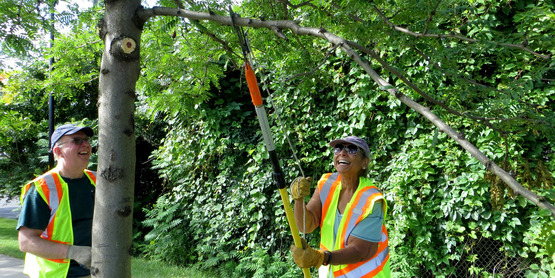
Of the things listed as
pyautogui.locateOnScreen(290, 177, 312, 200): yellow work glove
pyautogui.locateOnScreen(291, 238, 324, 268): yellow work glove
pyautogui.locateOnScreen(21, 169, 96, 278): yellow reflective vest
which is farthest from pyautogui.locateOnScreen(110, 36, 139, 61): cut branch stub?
pyautogui.locateOnScreen(291, 238, 324, 268): yellow work glove

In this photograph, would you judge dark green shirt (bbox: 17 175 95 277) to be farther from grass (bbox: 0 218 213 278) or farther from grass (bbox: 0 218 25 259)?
grass (bbox: 0 218 25 259)

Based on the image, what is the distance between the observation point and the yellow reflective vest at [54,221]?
8.66 feet

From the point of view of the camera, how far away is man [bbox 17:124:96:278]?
2553 mm

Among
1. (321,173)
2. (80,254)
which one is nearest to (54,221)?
(80,254)

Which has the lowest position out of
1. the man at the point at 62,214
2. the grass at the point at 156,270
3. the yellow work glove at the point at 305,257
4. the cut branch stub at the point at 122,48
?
the grass at the point at 156,270

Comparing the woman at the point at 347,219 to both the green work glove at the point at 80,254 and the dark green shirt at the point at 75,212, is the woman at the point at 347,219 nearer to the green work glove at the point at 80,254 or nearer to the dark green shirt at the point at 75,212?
the green work glove at the point at 80,254

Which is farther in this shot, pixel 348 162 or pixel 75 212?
pixel 348 162

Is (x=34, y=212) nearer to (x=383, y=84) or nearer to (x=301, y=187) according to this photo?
(x=301, y=187)

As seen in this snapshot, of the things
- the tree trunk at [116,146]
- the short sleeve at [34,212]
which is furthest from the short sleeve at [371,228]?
the short sleeve at [34,212]

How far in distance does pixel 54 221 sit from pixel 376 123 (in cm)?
373

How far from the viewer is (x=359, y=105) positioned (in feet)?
16.8

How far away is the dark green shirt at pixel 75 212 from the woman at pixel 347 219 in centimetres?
137

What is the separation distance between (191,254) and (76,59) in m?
4.13

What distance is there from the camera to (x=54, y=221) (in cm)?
268
